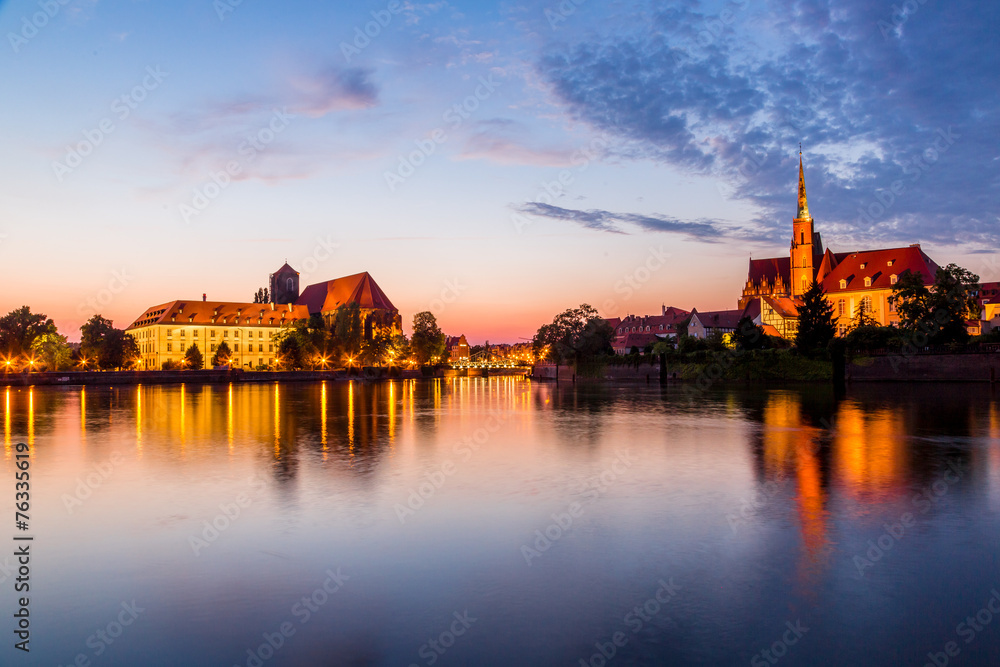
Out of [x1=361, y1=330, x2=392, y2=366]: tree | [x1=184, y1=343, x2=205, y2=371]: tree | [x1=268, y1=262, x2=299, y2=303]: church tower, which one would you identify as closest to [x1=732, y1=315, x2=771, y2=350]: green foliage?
[x1=361, y1=330, x2=392, y2=366]: tree

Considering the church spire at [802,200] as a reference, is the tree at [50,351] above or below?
below

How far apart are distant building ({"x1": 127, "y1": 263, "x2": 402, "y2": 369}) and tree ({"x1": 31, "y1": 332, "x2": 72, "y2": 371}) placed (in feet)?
76.9

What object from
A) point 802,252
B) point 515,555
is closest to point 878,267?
point 802,252

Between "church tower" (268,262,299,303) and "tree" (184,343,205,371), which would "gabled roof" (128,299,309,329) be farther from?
"tree" (184,343,205,371)

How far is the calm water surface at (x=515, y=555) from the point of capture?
19.9 feet

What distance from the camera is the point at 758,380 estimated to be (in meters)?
66.2

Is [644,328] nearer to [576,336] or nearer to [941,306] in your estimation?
[576,336]

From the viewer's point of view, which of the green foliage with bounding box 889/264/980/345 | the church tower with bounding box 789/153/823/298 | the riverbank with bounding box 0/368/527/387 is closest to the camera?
the green foliage with bounding box 889/264/980/345

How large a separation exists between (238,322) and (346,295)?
21126 mm

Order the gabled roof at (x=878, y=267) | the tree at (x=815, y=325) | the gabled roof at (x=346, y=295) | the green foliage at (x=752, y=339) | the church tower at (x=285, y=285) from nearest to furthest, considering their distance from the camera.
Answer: the tree at (x=815, y=325) → the green foliage at (x=752, y=339) → the gabled roof at (x=878, y=267) → the gabled roof at (x=346, y=295) → the church tower at (x=285, y=285)

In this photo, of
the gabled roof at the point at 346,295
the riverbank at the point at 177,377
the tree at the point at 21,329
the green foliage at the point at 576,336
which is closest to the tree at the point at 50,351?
the tree at the point at 21,329

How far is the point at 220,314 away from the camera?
136m

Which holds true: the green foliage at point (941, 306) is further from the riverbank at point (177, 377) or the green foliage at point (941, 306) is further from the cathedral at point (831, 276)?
the riverbank at point (177, 377)

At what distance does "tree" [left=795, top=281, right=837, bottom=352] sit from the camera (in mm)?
62844
